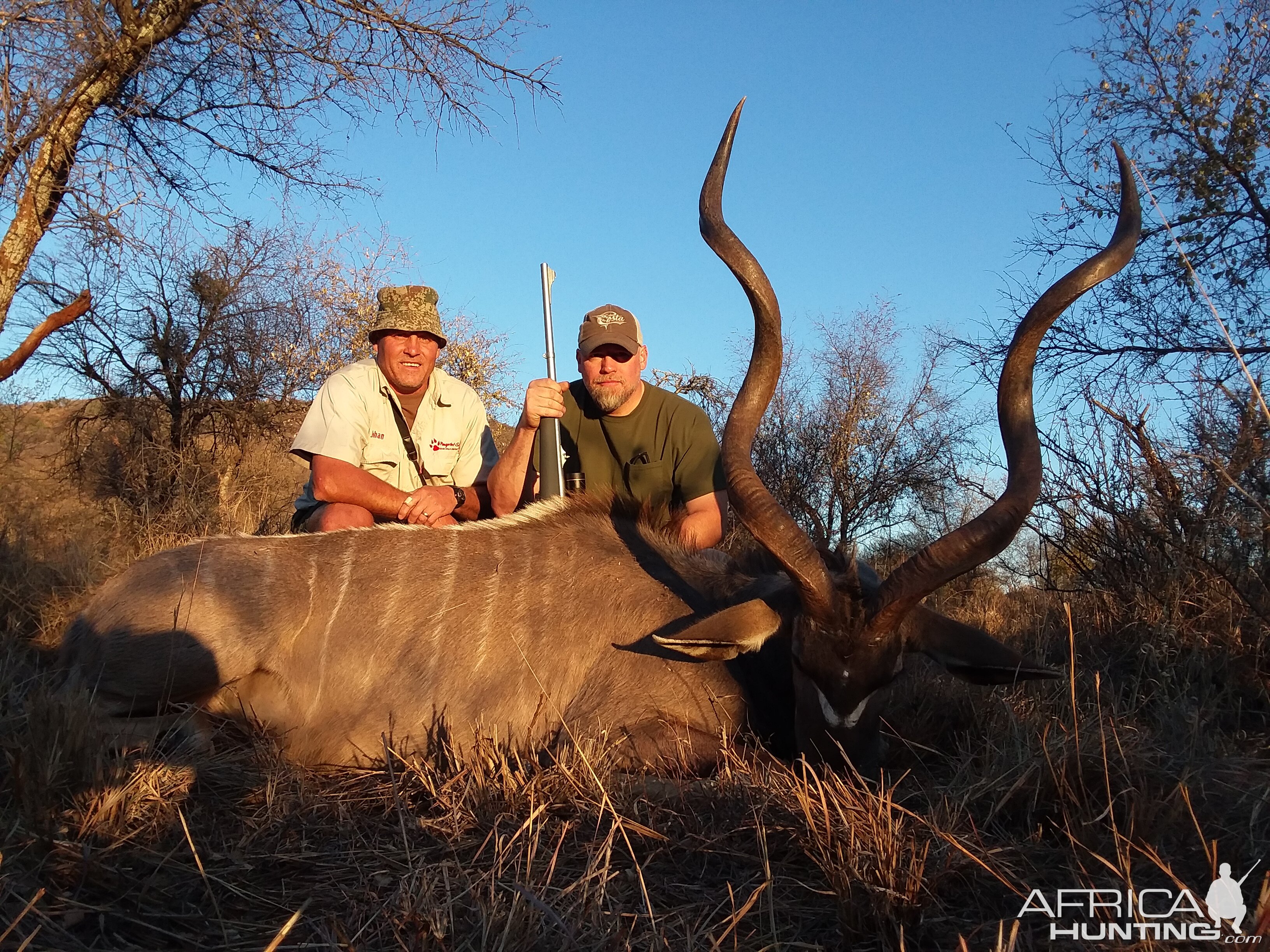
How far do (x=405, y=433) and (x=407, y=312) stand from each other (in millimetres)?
570

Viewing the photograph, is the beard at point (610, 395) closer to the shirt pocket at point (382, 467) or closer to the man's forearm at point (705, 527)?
the man's forearm at point (705, 527)

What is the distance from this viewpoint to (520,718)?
115 inches

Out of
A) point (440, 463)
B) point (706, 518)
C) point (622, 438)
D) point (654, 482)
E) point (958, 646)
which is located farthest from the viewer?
point (440, 463)

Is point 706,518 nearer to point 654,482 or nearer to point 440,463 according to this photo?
point 654,482

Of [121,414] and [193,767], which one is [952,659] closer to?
[193,767]

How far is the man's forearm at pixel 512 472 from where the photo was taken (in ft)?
13.6

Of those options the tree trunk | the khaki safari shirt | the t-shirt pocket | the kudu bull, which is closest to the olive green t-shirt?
the t-shirt pocket

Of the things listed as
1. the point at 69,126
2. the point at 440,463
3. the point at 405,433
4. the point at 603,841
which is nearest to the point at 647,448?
the point at 440,463

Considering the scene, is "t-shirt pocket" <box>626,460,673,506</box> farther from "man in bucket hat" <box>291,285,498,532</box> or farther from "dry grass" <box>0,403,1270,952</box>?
"dry grass" <box>0,403,1270,952</box>

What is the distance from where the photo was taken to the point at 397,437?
14.4 ft

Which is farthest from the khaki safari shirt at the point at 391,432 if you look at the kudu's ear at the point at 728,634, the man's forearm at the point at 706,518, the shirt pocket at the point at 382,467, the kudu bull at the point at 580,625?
the kudu's ear at the point at 728,634

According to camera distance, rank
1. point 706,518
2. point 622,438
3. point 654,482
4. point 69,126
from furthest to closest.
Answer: point 69,126, point 622,438, point 654,482, point 706,518

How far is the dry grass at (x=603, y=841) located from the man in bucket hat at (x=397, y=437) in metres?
1.45

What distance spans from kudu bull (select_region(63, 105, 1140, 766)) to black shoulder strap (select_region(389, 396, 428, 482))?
0.98 meters
